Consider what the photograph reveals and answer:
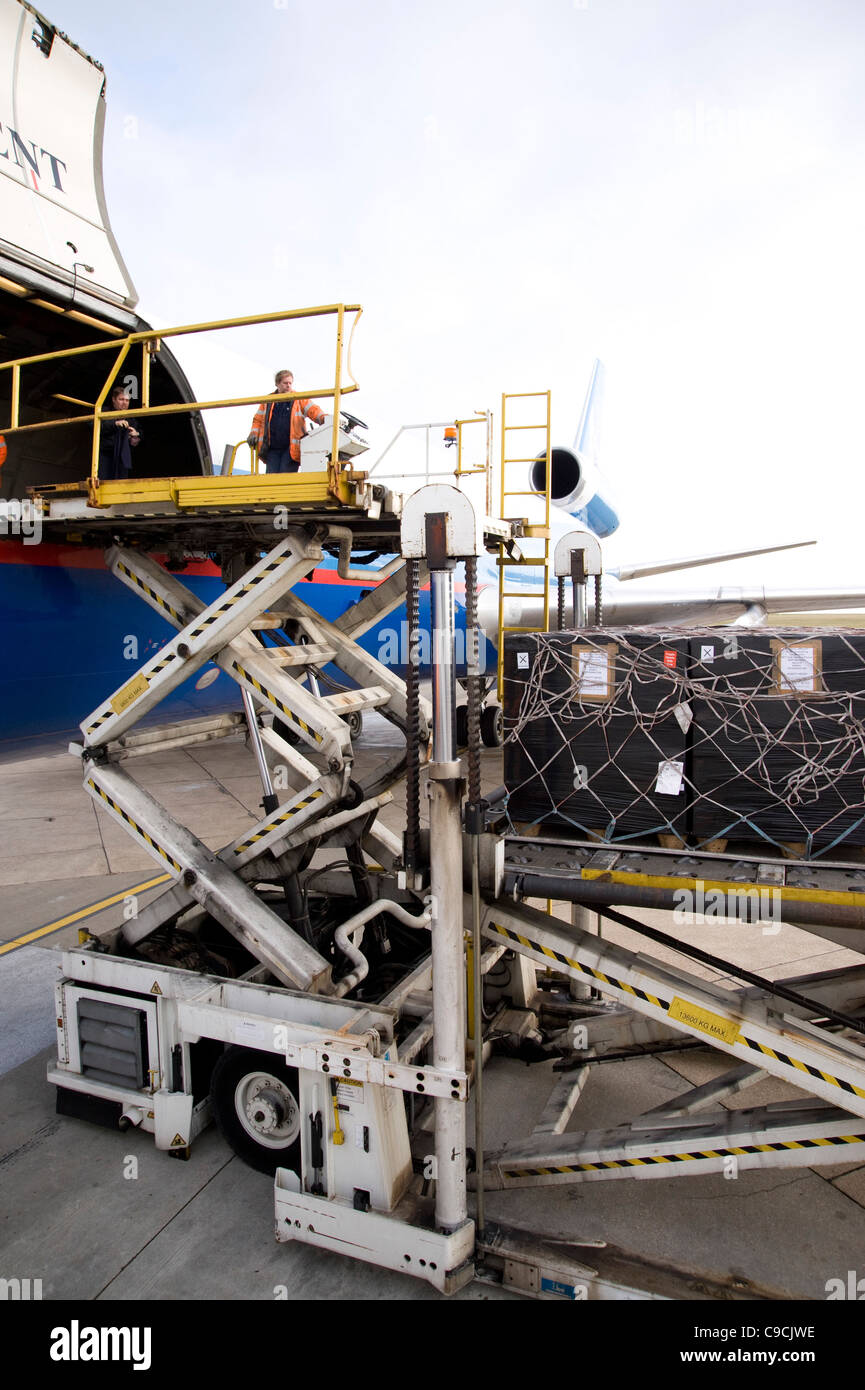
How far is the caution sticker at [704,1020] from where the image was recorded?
12.1 feet

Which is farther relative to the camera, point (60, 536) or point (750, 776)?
point (60, 536)

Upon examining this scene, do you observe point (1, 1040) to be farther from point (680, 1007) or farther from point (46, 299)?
point (46, 299)

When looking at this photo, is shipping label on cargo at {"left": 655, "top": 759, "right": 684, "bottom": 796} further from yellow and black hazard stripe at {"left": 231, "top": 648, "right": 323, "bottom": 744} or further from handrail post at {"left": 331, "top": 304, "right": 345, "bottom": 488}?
handrail post at {"left": 331, "top": 304, "right": 345, "bottom": 488}

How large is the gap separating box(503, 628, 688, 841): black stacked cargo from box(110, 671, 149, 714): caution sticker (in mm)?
2375

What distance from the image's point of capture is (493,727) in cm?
425

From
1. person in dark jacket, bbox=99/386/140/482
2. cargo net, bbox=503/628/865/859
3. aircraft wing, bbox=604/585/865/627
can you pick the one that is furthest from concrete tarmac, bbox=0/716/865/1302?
aircraft wing, bbox=604/585/865/627

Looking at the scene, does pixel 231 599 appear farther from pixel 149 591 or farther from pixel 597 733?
pixel 597 733

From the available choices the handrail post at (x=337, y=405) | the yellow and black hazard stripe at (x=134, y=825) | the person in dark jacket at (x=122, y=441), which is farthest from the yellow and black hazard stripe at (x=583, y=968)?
the person in dark jacket at (x=122, y=441)

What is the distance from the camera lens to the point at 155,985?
187 inches

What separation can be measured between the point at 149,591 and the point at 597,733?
330 cm

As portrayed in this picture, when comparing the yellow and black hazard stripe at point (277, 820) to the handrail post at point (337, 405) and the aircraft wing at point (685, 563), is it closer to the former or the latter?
the handrail post at point (337, 405)
